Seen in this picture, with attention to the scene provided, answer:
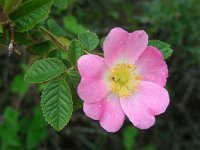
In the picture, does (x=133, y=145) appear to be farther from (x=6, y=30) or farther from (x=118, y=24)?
(x=6, y=30)

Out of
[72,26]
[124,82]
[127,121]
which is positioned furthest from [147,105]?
[127,121]

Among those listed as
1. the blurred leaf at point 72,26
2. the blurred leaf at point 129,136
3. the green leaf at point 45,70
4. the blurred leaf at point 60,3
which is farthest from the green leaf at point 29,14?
the blurred leaf at point 129,136

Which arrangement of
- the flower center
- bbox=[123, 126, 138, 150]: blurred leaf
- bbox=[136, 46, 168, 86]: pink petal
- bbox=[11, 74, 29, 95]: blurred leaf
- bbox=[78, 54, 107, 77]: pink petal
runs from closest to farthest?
bbox=[78, 54, 107, 77]: pink petal
bbox=[136, 46, 168, 86]: pink petal
the flower center
bbox=[11, 74, 29, 95]: blurred leaf
bbox=[123, 126, 138, 150]: blurred leaf

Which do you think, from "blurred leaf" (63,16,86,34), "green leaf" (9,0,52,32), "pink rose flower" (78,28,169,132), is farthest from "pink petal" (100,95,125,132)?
"blurred leaf" (63,16,86,34)

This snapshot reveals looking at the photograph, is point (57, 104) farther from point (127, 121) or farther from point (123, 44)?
point (127, 121)

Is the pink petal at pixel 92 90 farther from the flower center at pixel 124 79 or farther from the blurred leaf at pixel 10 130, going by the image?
the blurred leaf at pixel 10 130

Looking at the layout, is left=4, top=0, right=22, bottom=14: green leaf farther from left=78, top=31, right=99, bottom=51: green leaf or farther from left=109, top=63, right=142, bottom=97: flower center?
left=109, top=63, right=142, bottom=97: flower center
